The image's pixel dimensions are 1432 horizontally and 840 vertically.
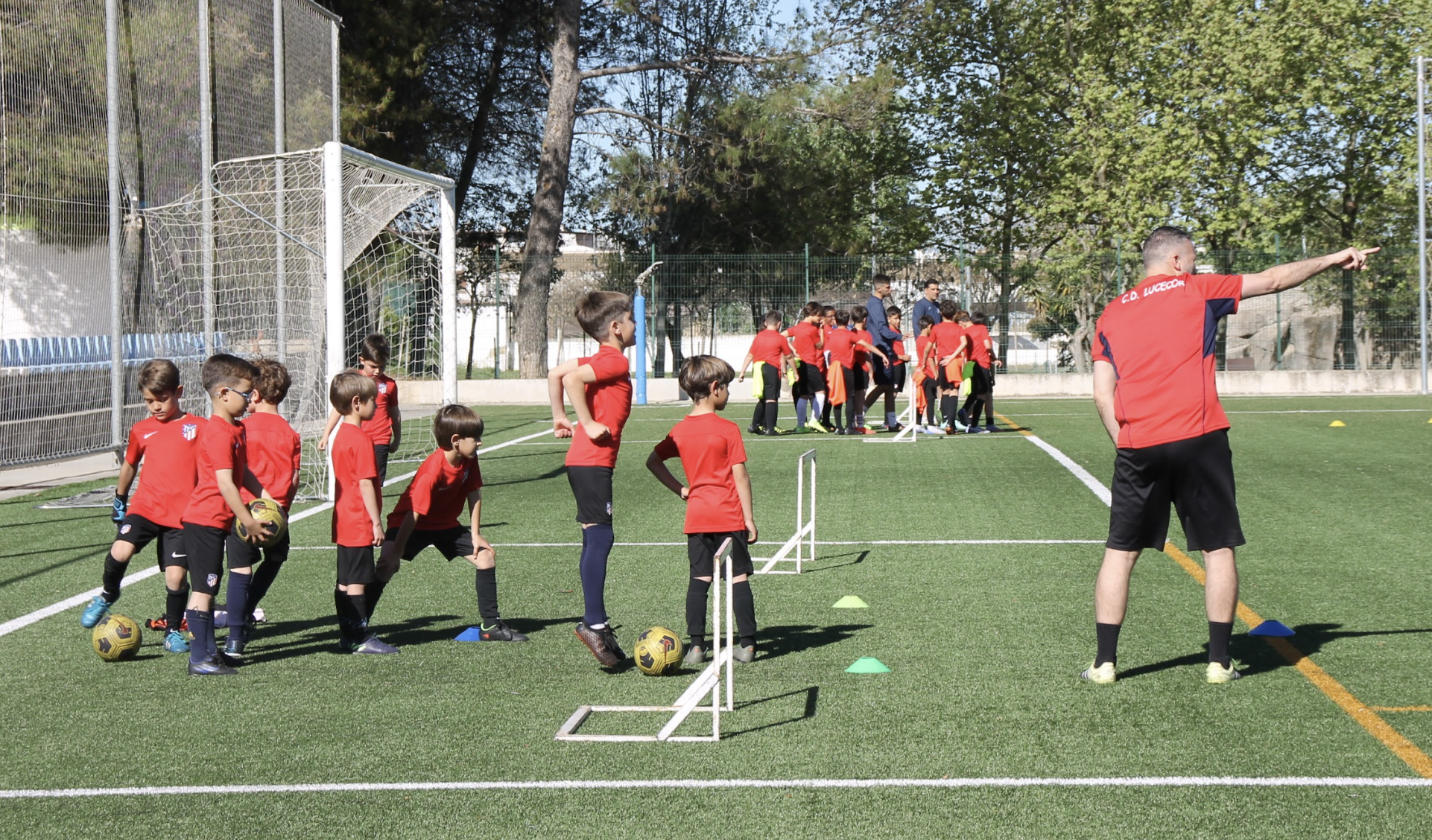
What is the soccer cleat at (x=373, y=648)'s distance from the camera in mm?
6625

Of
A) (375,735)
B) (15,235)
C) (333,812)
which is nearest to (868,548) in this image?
(375,735)

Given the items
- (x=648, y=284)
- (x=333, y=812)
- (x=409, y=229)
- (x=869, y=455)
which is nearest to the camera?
(x=333, y=812)

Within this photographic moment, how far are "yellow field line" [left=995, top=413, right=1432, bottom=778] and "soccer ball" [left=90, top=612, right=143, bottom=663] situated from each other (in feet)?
17.8

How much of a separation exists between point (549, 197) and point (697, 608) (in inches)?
1018

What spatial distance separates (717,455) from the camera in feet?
19.7

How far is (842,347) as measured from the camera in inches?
726

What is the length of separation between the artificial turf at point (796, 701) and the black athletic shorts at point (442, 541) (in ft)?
1.53

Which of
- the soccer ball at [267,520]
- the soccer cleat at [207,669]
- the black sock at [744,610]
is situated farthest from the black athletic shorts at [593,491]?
the soccer cleat at [207,669]

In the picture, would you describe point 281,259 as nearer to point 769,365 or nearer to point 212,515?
point 769,365

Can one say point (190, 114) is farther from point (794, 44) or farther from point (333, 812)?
point (794, 44)

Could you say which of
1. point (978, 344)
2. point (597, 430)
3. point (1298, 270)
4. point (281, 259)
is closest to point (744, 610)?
point (597, 430)

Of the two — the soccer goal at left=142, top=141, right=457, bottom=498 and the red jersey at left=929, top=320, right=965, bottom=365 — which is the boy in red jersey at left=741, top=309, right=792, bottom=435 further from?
the soccer goal at left=142, top=141, right=457, bottom=498

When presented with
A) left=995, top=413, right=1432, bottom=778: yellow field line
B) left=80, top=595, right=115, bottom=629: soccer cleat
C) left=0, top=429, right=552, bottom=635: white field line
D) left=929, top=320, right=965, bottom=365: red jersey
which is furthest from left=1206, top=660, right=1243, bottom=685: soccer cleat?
left=929, top=320, right=965, bottom=365: red jersey

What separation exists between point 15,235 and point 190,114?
117 inches
